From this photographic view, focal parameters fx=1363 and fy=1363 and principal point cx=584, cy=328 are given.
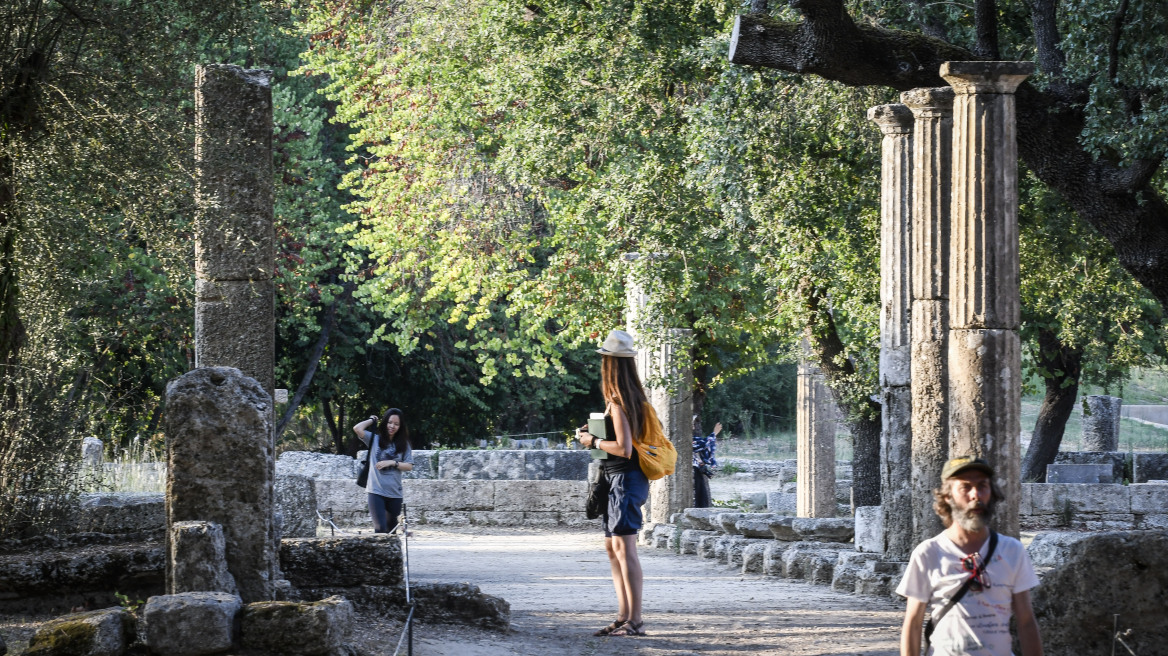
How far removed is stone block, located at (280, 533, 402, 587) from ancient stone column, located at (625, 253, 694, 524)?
9.24 meters

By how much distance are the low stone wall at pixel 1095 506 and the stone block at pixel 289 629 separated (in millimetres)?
17064

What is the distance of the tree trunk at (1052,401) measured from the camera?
77.8ft

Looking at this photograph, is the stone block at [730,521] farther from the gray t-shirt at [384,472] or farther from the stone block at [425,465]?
the stone block at [425,465]

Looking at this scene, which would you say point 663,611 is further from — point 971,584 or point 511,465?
point 511,465

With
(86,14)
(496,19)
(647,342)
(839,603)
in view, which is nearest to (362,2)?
(496,19)

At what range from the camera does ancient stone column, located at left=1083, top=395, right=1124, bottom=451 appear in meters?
29.7

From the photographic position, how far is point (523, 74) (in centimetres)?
1725

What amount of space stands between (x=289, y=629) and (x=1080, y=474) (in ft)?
69.9

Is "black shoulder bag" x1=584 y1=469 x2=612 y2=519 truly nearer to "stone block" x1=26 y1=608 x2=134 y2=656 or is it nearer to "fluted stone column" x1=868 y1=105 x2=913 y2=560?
"stone block" x1=26 y1=608 x2=134 y2=656

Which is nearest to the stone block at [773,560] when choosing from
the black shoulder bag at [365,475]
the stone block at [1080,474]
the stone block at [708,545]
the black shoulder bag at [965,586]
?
the stone block at [708,545]

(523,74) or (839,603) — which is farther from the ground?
(523,74)

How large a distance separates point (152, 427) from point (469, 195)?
919 cm

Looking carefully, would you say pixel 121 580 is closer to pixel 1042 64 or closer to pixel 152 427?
pixel 1042 64

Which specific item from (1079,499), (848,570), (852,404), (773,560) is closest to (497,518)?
(852,404)
